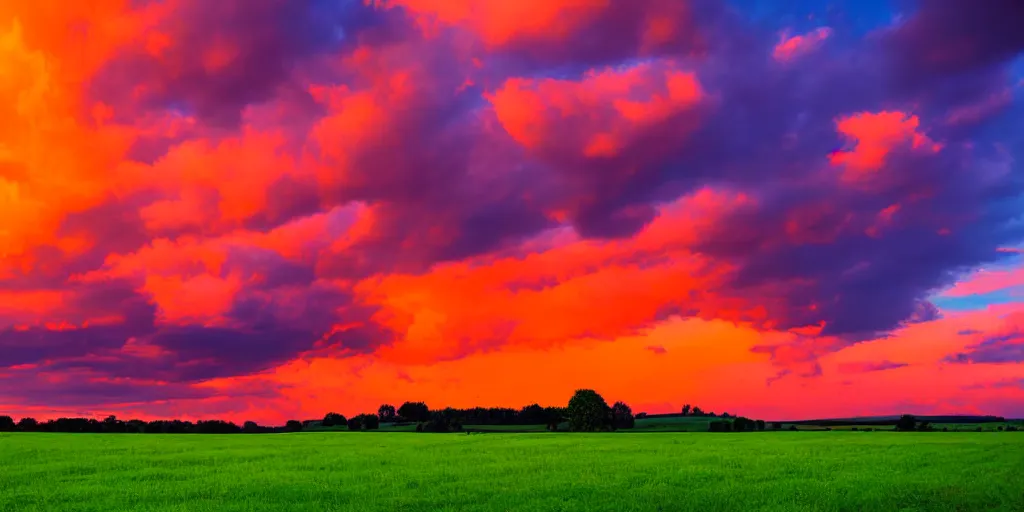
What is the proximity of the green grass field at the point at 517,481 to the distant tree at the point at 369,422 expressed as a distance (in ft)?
239

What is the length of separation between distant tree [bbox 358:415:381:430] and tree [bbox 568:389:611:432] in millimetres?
31420

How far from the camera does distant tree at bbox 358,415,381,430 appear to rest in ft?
402

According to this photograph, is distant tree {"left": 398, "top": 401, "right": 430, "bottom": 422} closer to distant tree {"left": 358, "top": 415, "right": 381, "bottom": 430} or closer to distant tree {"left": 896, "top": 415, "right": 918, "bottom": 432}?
distant tree {"left": 358, "top": 415, "right": 381, "bottom": 430}

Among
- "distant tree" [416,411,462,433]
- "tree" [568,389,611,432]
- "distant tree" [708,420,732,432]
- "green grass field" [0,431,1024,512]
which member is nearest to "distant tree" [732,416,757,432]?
"distant tree" [708,420,732,432]

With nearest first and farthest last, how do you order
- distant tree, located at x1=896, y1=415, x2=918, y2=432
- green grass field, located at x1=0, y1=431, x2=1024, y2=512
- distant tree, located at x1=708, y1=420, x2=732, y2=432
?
green grass field, located at x1=0, y1=431, x2=1024, y2=512
distant tree, located at x1=708, y1=420, x2=732, y2=432
distant tree, located at x1=896, y1=415, x2=918, y2=432

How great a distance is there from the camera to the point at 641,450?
55.2 m

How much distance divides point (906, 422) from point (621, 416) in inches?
1804

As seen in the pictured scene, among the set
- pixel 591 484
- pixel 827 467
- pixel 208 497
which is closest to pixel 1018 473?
pixel 827 467

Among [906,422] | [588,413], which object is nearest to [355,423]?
[588,413]

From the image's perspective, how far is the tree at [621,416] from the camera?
129 metres

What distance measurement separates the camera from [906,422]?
124 metres

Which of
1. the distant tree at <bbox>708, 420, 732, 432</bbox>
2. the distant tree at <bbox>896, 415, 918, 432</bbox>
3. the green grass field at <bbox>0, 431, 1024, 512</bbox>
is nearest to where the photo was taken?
the green grass field at <bbox>0, 431, 1024, 512</bbox>

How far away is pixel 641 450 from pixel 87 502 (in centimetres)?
3744

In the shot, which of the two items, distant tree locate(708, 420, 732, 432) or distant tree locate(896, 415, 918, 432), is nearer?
distant tree locate(708, 420, 732, 432)
